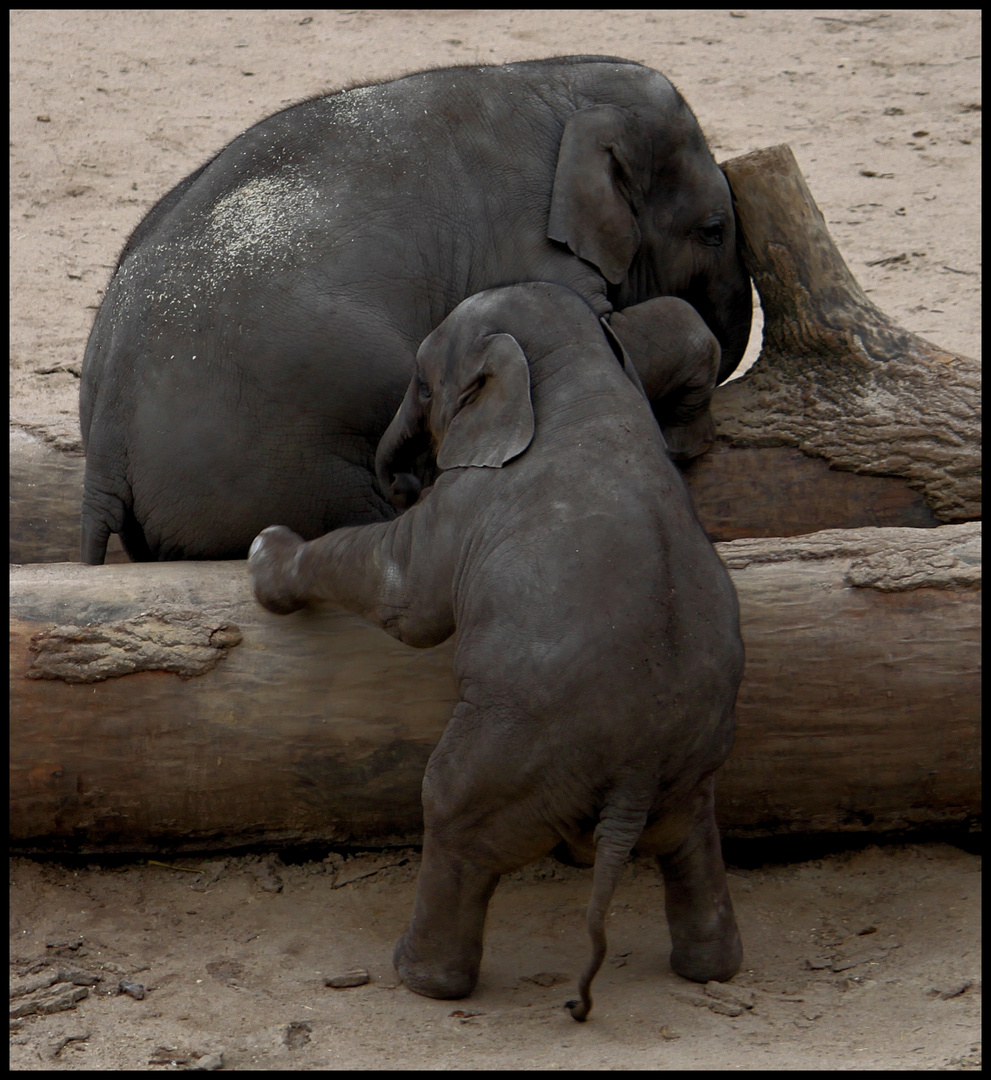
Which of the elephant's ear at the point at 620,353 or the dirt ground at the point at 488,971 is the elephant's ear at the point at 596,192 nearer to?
the elephant's ear at the point at 620,353

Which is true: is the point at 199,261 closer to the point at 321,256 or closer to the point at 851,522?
the point at 321,256

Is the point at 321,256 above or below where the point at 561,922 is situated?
above

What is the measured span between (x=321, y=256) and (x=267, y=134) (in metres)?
0.52

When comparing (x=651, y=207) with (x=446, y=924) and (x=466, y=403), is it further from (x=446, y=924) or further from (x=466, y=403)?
(x=446, y=924)

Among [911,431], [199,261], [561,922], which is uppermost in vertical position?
[199,261]

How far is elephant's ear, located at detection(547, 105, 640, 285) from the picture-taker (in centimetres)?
390

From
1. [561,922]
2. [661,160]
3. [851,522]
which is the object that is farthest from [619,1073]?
[661,160]

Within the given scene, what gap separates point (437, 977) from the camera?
2.86 metres

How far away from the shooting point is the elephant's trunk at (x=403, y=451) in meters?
3.26

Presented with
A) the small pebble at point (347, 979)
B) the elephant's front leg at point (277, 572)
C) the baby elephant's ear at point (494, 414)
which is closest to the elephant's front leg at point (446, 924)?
the small pebble at point (347, 979)

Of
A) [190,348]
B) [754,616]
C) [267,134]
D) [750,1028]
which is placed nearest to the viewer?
[750,1028]

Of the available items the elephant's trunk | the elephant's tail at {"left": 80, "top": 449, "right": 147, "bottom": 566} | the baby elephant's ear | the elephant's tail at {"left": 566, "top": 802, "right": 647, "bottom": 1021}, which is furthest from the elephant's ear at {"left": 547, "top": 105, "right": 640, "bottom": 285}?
the elephant's tail at {"left": 566, "top": 802, "right": 647, "bottom": 1021}

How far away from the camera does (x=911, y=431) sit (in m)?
4.04

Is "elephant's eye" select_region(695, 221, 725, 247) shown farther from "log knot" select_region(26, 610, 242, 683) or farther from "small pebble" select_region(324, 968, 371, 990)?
"small pebble" select_region(324, 968, 371, 990)
